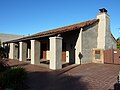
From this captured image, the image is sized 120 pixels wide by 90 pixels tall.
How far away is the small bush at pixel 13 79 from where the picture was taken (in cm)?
739

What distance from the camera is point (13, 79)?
762 centimetres

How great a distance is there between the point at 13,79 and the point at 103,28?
39.6 feet

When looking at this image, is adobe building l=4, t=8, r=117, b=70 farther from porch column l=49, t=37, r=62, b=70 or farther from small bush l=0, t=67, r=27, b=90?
small bush l=0, t=67, r=27, b=90

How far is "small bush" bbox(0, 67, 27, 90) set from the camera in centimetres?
739

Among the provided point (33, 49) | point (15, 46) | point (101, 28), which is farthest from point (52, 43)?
point (15, 46)

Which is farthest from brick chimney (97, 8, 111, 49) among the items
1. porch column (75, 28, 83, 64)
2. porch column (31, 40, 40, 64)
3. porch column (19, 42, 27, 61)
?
porch column (19, 42, 27, 61)

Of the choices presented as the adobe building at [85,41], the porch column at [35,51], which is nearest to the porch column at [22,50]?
the adobe building at [85,41]

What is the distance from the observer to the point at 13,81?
24.9 ft

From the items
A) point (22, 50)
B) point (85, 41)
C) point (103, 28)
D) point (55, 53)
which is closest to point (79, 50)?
point (85, 41)

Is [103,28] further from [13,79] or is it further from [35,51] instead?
[13,79]

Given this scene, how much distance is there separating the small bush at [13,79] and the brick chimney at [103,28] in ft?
36.8

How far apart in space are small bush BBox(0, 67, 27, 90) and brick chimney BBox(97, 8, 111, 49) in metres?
11.2

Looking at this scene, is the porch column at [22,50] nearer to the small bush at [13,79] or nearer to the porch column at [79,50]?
the porch column at [79,50]

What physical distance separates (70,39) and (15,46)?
408 inches
